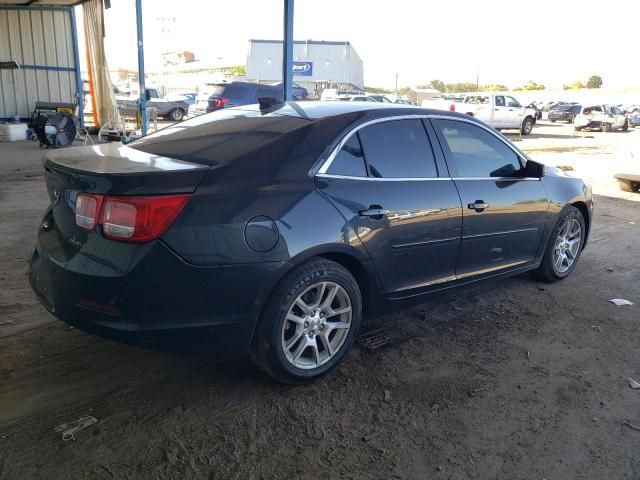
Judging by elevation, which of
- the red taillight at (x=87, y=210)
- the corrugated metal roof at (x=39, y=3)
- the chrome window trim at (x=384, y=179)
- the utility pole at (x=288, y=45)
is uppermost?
the corrugated metal roof at (x=39, y=3)

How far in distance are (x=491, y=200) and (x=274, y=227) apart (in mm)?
1975

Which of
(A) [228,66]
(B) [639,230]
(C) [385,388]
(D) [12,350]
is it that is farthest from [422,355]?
(A) [228,66]

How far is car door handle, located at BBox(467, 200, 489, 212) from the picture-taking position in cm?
398

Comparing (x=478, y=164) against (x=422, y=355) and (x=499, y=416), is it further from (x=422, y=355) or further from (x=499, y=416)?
(x=499, y=416)

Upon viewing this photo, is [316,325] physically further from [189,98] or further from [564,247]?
[189,98]

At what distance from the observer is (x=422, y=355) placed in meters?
3.72

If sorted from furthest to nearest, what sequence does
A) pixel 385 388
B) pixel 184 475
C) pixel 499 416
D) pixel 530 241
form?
pixel 530 241, pixel 385 388, pixel 499 416, pixel 184 475

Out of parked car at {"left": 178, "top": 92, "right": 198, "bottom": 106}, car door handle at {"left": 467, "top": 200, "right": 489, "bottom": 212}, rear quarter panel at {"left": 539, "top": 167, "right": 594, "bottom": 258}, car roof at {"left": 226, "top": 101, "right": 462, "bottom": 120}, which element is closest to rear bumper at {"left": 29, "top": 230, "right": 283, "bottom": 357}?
car roof at {"left": 226, "top": 101, "right": 462, "bottom": 120}

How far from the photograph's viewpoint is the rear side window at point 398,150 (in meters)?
3.53

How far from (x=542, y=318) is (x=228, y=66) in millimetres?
71348

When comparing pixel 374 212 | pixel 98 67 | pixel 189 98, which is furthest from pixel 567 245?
pixel 189 98

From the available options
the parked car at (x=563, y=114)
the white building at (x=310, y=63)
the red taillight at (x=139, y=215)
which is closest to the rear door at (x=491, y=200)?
the red taillight at (x=139, y=215)

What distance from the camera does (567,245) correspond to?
5.29 metres

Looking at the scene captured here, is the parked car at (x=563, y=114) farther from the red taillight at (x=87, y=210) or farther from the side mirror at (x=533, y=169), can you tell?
the red taillight at (x=87, y=210)
